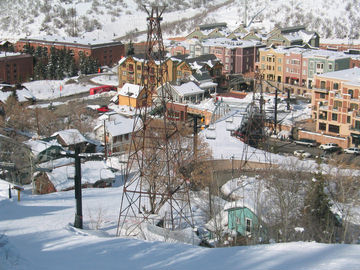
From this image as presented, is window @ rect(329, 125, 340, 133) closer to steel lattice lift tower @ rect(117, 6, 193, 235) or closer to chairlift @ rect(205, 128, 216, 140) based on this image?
chairlift @ rect(205, 128, 216, 140)

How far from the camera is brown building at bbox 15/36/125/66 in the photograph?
25.7 m

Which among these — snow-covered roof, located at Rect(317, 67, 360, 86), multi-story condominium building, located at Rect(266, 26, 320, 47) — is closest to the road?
snow-covered roof, located at Rect(317, 67, 360, 86)

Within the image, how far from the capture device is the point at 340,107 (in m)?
14.0

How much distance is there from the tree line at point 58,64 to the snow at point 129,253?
57.7 feet

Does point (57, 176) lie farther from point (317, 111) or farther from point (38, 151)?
point (317, 111)

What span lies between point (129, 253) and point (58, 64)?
19392 mm

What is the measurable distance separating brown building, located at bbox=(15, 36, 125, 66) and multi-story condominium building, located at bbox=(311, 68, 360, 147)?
13.9 m

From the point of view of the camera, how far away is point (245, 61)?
2219cm

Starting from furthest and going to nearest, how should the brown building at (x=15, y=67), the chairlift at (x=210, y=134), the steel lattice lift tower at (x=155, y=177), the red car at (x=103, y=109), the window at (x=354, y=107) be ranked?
1. the brown building at (x=15, y=67)
2. the red car at (x=103, y=109)
3. the window at (x=354, y=107)
4. the chairlift at (x=210, y=134)
5. the steel lattice lift tower at (x=155, y=177)

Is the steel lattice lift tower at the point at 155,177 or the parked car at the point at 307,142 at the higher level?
the steel lattice lift tower at the point at 155,177

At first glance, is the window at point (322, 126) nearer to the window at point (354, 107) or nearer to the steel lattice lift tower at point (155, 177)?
the window at point (354, 107)

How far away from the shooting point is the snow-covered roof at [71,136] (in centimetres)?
1307

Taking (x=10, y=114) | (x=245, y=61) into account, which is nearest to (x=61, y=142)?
(x=10, y=114)

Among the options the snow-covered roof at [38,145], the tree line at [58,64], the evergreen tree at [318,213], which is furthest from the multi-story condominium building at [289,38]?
the evergreen tree at [318,213]
